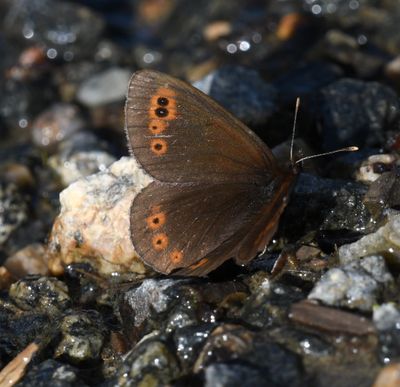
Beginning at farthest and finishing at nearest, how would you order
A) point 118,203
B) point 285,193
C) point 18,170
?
point 18,170 → point 118,203 → point 285,193

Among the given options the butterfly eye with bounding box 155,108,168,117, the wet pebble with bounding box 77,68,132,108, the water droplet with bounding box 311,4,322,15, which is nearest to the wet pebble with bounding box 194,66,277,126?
the wet pebble with bounding box 77,68,132,108

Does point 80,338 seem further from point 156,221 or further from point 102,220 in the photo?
point 102,220

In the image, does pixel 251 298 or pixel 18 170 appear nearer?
pixel 251 298

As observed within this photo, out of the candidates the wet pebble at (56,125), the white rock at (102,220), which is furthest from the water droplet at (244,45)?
the white rock at (102,220)

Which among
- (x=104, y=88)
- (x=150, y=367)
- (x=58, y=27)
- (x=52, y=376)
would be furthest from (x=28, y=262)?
(x=58, y=27)

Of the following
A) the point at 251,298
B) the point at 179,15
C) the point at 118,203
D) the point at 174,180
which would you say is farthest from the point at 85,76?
the point at 251,298

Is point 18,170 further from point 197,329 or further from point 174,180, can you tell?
point 197,329

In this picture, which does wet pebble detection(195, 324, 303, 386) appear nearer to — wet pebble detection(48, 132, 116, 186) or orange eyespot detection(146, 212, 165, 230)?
orange eyespot detection(146, 212, 165, 230)
